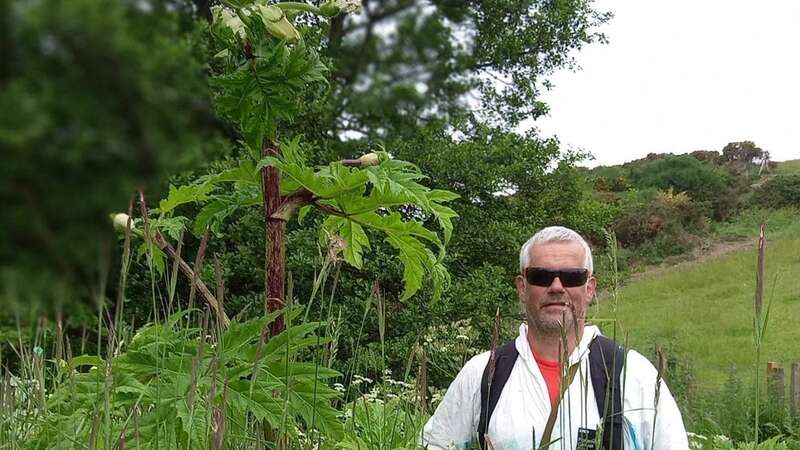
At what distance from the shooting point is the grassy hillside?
15.8 m

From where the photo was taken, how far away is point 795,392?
8.05 meters

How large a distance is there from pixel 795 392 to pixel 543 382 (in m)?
6.80

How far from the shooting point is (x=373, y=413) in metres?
2.51

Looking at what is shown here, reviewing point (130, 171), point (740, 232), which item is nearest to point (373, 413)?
point (130, 171)

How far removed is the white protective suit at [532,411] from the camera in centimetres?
215

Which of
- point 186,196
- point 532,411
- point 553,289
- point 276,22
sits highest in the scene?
point 276,22

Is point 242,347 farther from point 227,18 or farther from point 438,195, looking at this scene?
point 438,195

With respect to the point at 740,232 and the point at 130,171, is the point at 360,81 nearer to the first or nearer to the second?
the point at 130,171

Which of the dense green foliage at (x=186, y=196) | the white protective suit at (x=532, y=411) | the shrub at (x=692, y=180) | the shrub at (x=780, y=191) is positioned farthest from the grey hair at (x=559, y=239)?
the shrub at (x=780, y=191)

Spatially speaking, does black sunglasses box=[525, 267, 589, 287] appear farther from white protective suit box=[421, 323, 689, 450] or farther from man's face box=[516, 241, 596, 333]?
white protective suit box=[421, 323, 689, 450]

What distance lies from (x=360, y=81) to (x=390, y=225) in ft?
3.82

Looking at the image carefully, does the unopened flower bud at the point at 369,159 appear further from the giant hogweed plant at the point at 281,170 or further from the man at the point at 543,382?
the man at the point at 543,382

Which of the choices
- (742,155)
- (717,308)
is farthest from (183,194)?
(742,155)

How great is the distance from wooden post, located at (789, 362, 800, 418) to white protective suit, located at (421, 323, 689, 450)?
635cm
